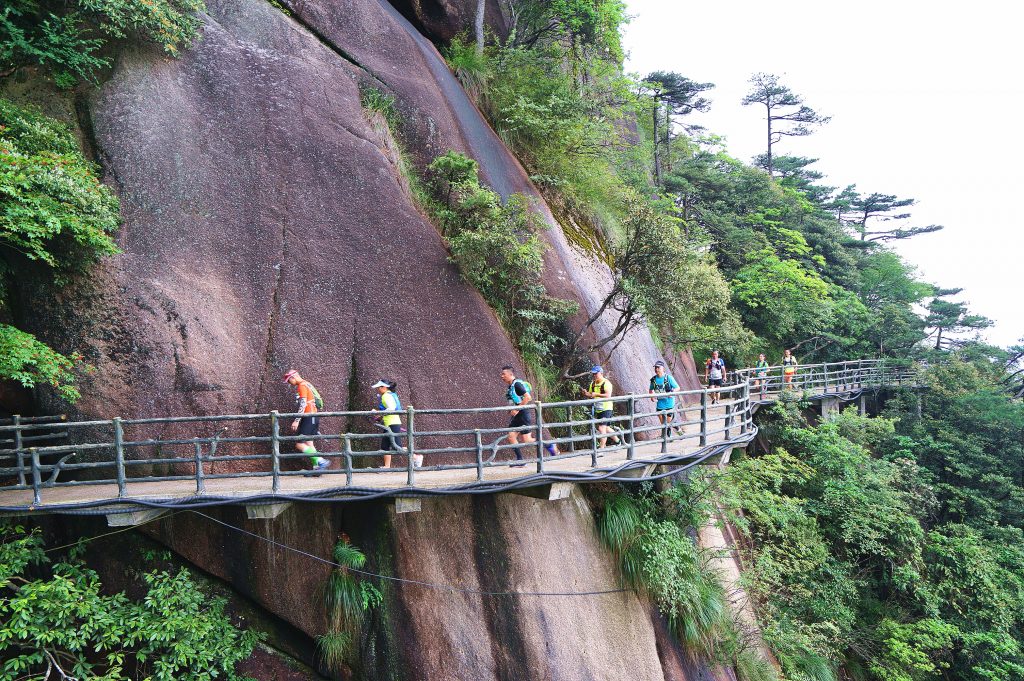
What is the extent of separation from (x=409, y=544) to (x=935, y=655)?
1586cm

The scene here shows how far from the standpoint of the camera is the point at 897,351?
28.4 m

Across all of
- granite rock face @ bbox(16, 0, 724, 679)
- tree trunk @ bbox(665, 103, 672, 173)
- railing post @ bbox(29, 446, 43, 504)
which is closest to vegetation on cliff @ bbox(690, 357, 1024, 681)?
granite rock face @ bbox(16, 0, 724, 679)

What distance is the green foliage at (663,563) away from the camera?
1002cm

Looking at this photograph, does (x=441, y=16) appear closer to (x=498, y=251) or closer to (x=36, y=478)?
(x=498, y=251)

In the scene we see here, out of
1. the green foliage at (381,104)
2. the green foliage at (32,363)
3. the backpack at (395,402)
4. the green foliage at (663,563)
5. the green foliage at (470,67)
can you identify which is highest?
the green foliage at (470,67)

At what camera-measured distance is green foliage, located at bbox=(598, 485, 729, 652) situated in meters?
10.0

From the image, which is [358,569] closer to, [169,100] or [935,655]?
[169,100]

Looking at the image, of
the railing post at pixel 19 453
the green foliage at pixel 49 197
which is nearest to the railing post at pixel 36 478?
the railing post at pixel 19 453

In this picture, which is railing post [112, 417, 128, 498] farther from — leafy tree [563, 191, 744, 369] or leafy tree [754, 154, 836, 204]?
leafy tree [754, 154, 836, 204]

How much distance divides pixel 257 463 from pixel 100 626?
260cm

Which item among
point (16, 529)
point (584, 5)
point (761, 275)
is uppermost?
point (584, 5)

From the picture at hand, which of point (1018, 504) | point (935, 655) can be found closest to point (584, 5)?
point (935, 655)

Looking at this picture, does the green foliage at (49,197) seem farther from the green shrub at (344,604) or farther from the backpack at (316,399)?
the green shrub at (344,604)

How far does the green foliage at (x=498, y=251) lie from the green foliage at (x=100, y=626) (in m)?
6.70
